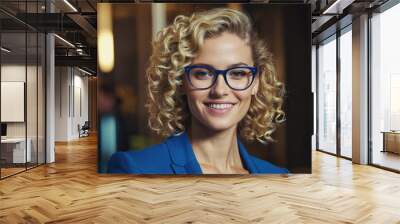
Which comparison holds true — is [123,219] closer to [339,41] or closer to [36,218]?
[36,218]

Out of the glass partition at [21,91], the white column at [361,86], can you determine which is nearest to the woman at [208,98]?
the glass partition at [21,91]

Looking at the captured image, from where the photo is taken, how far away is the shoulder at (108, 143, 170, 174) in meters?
6.08

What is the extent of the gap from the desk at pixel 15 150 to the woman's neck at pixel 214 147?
3.36 m

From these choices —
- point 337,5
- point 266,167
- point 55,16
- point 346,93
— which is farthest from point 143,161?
point 346,93

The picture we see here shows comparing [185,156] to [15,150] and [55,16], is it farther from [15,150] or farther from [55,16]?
[55,16]

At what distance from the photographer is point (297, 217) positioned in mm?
3928

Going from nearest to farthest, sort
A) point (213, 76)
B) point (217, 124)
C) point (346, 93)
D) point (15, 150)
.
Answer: point (213, 76) → point (217, 124) → point (15, 150) → point (346, 93)

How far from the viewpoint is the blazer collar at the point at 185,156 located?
19.9ft

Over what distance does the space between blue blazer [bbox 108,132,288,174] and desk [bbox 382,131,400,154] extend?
9.27 feet

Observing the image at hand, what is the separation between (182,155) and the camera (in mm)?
6102

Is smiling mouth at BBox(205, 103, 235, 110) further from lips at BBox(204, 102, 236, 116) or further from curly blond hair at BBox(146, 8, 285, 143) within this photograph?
curly blond hair at BBox(146, 8, 285, 143)

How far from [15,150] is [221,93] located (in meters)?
4.11

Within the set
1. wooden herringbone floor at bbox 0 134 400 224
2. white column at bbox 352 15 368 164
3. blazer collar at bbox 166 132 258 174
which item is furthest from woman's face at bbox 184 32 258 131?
white column at bbox 352 15 368 164

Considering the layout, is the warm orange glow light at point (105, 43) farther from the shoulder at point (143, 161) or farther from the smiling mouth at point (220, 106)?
the smiling mouth at point (220, 106)
